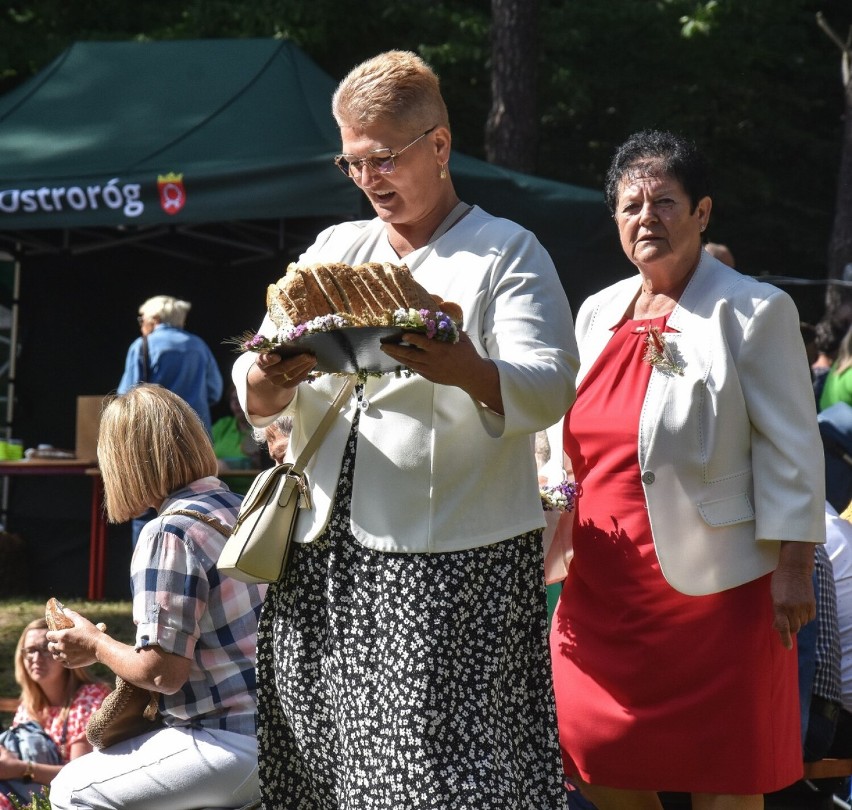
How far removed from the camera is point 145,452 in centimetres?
321

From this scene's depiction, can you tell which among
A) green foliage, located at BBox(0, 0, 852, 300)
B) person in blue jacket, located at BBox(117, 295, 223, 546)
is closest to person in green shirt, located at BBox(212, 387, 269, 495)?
person in blue jacket, located at BBox(117, 295, 223, 546)

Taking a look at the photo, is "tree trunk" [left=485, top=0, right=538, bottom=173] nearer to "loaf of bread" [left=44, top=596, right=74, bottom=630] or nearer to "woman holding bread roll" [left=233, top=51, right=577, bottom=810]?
"loaf of bread" [left=44, top=596, right=74, bottom=630]

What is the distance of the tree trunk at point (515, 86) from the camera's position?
12102mm

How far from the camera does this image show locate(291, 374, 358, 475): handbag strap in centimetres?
247

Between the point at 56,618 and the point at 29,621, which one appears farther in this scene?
the point at 29,621

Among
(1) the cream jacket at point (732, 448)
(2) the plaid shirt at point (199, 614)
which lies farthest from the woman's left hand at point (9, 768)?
(1) the cream jacket at point (732, 448)

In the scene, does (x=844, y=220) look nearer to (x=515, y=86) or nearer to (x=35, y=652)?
(x=515, y=86)

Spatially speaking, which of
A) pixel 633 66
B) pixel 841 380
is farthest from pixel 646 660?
pixel 633 66

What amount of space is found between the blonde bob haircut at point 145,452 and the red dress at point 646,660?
3.16 feet

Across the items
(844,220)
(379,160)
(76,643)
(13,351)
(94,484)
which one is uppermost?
Result: (844,220)

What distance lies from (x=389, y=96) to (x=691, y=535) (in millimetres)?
1176

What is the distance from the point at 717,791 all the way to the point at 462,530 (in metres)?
1.07

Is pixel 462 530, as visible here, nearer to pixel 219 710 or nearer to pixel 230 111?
pixel 219 710

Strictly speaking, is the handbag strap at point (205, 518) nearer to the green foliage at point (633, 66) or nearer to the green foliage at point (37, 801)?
the green foliage at point (37, 801)
